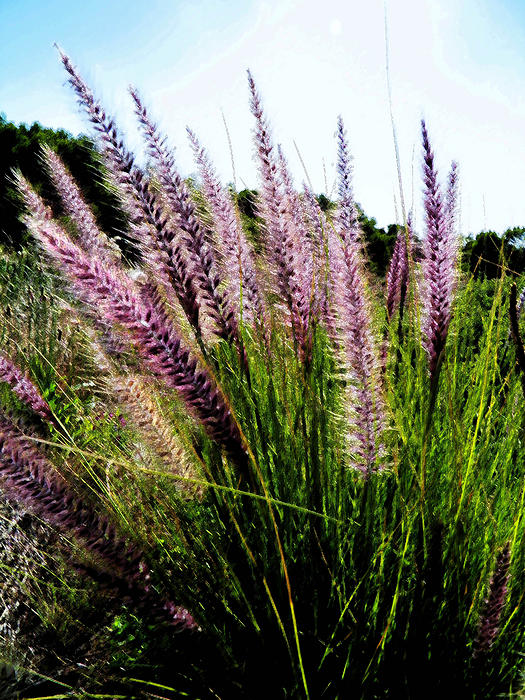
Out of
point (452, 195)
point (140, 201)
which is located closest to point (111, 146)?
point (140, 201)

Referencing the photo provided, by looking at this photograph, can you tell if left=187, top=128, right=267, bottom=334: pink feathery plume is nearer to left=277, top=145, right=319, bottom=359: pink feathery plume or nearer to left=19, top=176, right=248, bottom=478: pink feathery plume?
left=277, top=145, right=319, bottom=359: pink feathery plume

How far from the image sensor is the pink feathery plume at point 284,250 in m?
1.46

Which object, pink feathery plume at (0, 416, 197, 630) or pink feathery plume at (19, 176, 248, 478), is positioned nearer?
pink feathery plume at (19, 176, 248, 478)

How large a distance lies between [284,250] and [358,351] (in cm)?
35

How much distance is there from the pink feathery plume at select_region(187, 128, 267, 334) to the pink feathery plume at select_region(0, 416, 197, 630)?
716 millimetres

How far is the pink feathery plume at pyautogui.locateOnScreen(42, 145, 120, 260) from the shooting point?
1681 millimetres

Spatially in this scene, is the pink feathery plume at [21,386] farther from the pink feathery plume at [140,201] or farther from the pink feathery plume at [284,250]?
the pink feathery plume at [284,250]

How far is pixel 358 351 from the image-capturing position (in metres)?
1.38

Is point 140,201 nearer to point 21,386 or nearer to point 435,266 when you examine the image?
point 21,386

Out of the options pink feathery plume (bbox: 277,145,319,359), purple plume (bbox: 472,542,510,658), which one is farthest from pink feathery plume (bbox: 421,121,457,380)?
purple plume (bbox: 472,542,510,658)

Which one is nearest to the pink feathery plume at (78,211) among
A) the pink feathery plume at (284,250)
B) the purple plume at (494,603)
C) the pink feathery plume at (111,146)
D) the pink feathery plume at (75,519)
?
the pink feathery plume at (111,146)

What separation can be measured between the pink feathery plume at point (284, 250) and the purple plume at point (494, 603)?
0.67 metres

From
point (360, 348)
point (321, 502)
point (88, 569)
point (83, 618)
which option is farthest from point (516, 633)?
point (83, 618)

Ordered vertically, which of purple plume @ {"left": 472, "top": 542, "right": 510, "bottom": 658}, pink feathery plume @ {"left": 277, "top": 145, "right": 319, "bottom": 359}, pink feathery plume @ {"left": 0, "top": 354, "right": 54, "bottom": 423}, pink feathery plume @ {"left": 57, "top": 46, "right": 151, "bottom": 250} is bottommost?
purple plume @ {"left": 472, "top": 542, "right": 510, "bottom": 658}
